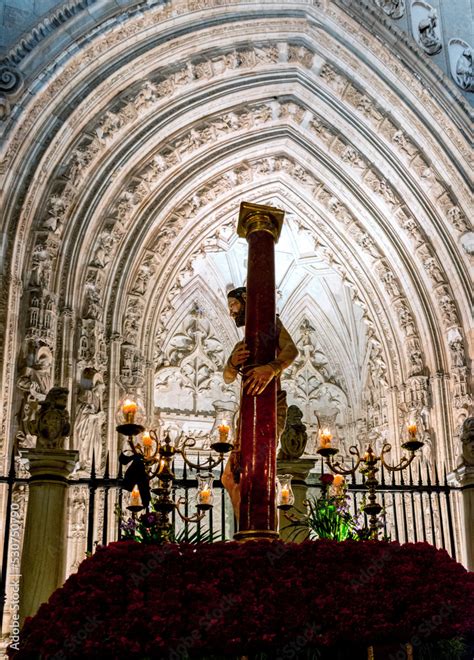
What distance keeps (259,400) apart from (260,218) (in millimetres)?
1258

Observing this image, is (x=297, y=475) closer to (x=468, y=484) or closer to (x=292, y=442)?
(x=292, y=442)

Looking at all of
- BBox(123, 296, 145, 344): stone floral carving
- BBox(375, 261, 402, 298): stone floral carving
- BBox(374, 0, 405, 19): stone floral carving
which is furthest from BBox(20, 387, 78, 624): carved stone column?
BBox(374, 0, 405, 19): stone floral carving

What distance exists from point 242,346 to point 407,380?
26.3 ft

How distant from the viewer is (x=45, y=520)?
599cm

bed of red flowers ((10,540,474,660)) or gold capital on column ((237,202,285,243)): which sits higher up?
gold capital on column ((237,202,285,243))

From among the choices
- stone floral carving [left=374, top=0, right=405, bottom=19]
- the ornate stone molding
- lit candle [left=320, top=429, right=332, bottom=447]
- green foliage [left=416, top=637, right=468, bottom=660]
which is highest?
stone floral carving [left=374, top=0, right=405, bottom=19]

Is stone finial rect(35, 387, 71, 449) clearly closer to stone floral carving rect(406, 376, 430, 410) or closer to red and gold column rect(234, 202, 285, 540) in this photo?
red and gold column rect(234, 202, 285, 540)

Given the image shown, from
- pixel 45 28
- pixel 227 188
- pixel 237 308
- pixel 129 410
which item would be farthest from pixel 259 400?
pixel 227 188

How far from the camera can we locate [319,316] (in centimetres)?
1755

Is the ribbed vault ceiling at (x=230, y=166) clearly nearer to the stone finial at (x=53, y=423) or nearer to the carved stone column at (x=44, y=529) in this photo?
the stone finial at (x=53, y=423)

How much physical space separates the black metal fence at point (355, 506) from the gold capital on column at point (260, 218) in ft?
5.66

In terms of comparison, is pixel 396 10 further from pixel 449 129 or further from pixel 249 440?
pixel 249 440

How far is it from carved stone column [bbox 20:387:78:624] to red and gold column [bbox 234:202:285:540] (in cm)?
182

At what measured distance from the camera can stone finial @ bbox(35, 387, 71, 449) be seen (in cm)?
636
